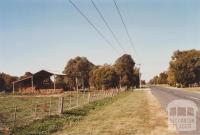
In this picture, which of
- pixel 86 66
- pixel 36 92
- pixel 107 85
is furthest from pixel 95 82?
pixel 86 66

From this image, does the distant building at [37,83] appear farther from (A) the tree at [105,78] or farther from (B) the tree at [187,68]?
(B) the tree at [187,68]

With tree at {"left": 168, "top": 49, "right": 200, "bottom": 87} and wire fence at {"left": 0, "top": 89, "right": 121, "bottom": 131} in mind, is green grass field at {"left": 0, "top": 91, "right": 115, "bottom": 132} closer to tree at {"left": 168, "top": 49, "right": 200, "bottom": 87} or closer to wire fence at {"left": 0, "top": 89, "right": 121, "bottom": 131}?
wire fence at {"left": 0, "top": 89, "right": 121, "bottom": 131}

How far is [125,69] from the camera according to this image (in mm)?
111375

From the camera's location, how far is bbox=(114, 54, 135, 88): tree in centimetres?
10781

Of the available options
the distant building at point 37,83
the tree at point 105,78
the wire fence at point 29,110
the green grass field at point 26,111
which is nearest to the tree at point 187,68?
the tree at point 105,78

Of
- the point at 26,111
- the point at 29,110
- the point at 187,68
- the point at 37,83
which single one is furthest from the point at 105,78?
the point at 26,111

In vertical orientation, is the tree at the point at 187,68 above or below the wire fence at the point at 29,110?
above

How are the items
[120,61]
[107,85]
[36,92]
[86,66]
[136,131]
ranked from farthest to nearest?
[86,66], [120,61], [107,85], [36,92], [136,131]

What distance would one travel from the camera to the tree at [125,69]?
107812mm

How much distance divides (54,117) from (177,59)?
104434 millimetres

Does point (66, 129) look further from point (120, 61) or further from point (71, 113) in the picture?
point (120, 61)

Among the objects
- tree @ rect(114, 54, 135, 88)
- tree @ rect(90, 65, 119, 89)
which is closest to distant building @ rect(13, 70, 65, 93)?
tree @ rect(90, 65, 119, 89)

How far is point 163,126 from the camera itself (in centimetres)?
1553

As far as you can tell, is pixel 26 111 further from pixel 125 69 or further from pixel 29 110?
pixel 125 69
